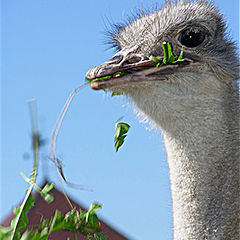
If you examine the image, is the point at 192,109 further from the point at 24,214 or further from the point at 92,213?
the point at 24,214

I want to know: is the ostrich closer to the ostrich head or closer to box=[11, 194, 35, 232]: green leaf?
the ostrich head

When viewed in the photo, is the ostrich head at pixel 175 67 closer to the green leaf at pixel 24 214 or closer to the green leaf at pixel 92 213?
the green leaf at pixel 92 213

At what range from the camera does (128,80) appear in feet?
8.73

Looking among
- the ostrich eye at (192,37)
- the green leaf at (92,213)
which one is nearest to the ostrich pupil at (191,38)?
the ostrich eye at (192,37)

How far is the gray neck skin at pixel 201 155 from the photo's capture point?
2.74m

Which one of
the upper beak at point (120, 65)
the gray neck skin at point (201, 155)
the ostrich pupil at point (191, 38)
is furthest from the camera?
the ostrich pupil at point (191, 38)

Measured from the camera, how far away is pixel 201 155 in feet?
9.32

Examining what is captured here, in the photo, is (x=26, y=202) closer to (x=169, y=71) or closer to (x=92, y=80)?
(x=92, y=80)

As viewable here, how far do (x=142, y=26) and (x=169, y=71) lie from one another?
1.48 feet

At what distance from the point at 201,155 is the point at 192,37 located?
25.9 inches

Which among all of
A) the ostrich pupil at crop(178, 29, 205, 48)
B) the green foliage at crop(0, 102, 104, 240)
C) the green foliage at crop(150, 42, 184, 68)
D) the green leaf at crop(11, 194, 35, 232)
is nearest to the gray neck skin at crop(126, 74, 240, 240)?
the green foliage at crop(150, 42, 184, 68)

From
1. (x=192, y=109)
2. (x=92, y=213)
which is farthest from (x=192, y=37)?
(x=92, y=213)

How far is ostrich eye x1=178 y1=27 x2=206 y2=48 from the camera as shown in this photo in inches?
115

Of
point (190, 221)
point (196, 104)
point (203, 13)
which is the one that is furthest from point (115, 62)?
point (190, 221)
